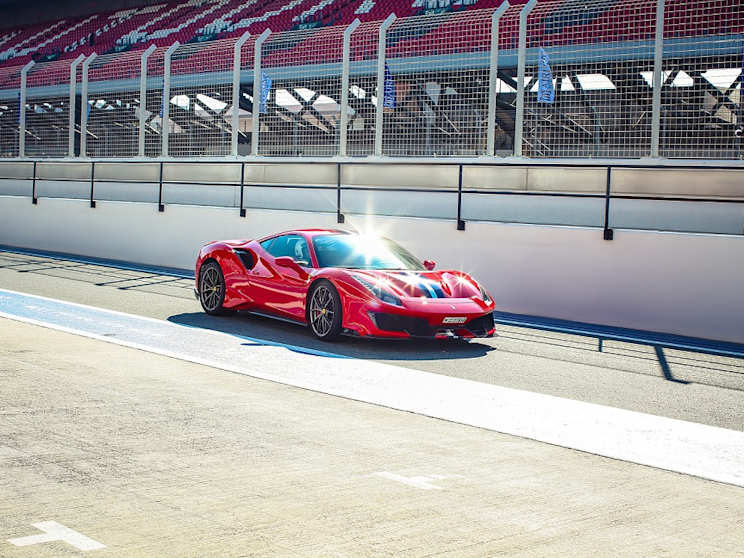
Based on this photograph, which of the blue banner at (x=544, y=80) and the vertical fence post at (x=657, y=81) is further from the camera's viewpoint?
the blue banner at (x=544, y=80)

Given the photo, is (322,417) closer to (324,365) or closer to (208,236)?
(324,365)

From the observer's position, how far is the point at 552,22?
18.8 m

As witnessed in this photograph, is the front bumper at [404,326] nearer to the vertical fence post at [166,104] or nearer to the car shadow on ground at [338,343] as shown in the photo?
the car shadow on ground at [338,343]

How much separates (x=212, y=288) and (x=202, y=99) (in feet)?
42.3

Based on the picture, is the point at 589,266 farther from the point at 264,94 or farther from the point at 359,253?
the point at 264,94

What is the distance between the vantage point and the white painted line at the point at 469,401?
607 cm

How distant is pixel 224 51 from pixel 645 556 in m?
21.7

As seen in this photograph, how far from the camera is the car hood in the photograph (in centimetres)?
1015

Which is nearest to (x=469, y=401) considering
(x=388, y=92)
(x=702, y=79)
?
(x=702, y=79)

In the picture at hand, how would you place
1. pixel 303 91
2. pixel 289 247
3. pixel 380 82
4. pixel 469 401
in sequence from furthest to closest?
pixel 303 91 < pixel 380 82 < pixel 289 247 < pixel 469 401

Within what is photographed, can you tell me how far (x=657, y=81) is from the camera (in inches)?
703

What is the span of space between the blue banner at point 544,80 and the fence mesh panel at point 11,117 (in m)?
16.3

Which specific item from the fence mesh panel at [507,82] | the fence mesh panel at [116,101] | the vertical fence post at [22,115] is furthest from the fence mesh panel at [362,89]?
the vertical fence post at [22,115]

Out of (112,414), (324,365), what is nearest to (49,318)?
(324,365)
